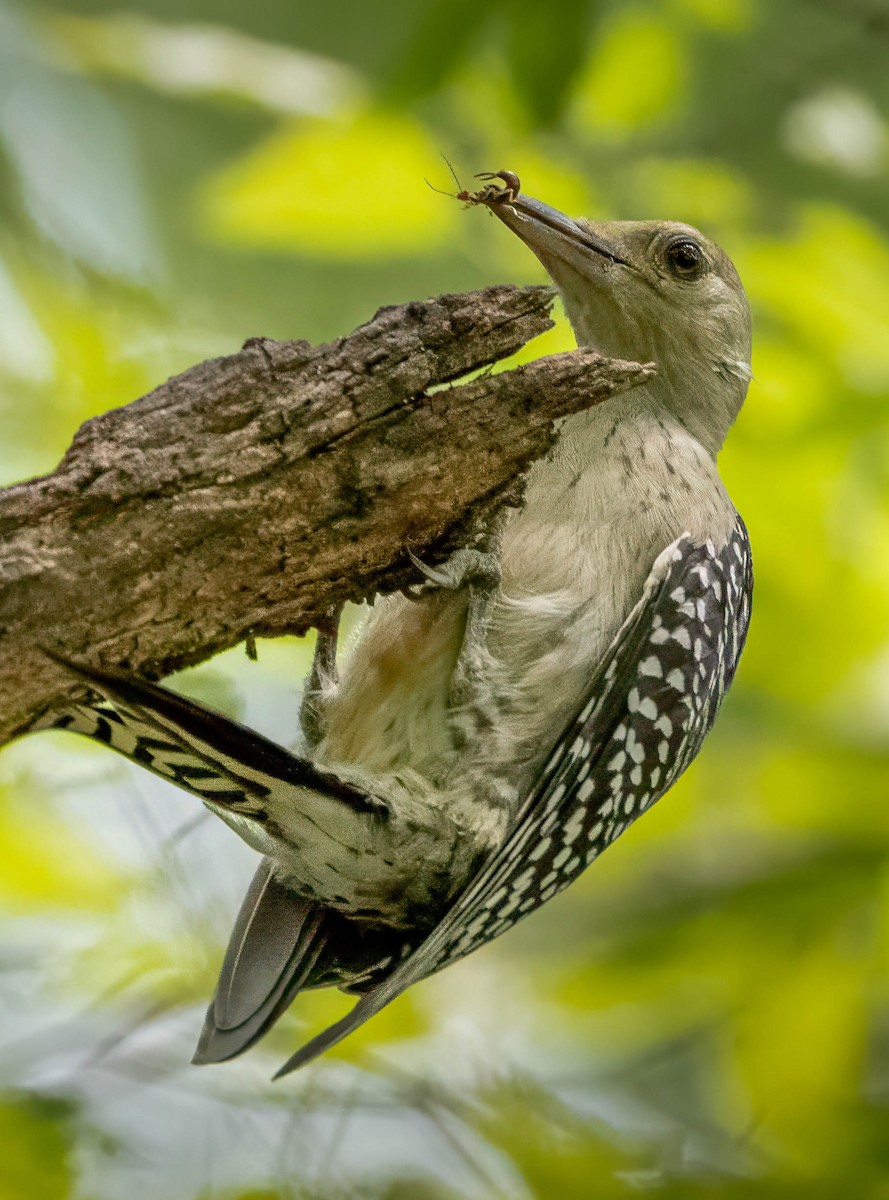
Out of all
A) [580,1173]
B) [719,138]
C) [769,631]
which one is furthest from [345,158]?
[580,1173]

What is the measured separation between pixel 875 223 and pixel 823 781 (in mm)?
2226

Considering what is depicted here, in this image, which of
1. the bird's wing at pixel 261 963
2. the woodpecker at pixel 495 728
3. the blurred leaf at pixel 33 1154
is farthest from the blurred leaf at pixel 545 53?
the blurred leaf at pixel 33 1154

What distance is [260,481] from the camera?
105 inches

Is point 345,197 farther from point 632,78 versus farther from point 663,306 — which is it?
point 663,306

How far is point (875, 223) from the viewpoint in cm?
523

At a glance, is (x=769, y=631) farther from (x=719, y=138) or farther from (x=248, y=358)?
(x=248, y=358)

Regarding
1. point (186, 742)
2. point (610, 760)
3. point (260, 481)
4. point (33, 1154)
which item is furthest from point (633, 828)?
point (260, 481)

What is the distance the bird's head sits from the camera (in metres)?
3.98

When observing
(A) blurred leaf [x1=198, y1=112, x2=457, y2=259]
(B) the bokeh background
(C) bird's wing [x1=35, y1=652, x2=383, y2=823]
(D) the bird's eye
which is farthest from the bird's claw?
(A) blurred leaf [x1=198, y1=112, x2=457, y2=259]

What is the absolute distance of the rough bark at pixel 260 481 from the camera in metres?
2.58

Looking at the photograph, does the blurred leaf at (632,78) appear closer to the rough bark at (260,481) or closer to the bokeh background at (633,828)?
the bokeh background at (633,828)

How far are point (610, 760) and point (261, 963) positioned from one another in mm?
1026

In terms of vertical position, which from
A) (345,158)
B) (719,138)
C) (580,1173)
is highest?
(719,138)

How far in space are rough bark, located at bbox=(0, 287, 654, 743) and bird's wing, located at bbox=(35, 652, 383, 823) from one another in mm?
96
